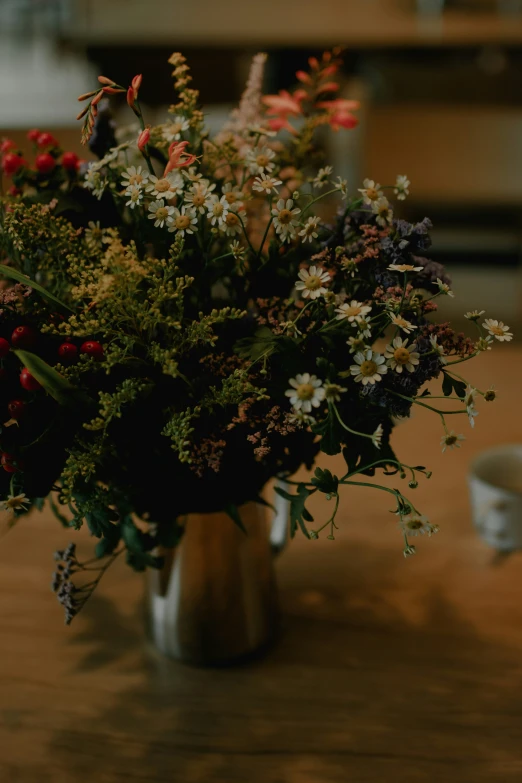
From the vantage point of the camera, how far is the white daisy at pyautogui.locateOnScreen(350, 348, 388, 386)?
462 mm

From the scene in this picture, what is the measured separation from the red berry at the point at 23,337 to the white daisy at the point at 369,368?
0.71 feet

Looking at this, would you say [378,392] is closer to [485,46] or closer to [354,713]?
[354,713]

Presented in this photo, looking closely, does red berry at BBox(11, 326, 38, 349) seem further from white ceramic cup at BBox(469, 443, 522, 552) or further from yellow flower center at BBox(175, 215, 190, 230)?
white ceramic cup at BBox(469, 443, 522, 552)

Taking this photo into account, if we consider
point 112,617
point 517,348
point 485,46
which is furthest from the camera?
point 485,46

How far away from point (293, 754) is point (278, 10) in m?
2.26

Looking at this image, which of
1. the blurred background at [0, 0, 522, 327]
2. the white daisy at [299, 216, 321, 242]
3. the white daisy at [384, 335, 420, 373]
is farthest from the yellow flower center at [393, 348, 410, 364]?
the blurred background at [0, 0, 522, 327]

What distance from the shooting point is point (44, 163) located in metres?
0.61

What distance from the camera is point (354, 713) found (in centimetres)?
62

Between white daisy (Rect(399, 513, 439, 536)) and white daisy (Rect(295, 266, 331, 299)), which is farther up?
white daisy (Rect(295, 266, 331, 299))

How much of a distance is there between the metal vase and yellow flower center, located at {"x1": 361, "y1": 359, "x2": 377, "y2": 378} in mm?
227

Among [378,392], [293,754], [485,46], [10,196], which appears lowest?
[293,754]

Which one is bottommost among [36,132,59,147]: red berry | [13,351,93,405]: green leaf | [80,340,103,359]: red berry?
[13,351,93,405]: green leaf

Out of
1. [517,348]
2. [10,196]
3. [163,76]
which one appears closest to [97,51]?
[163,76]

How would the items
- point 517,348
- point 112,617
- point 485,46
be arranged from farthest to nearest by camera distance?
point 485,46
point 517,348
point 112,617
